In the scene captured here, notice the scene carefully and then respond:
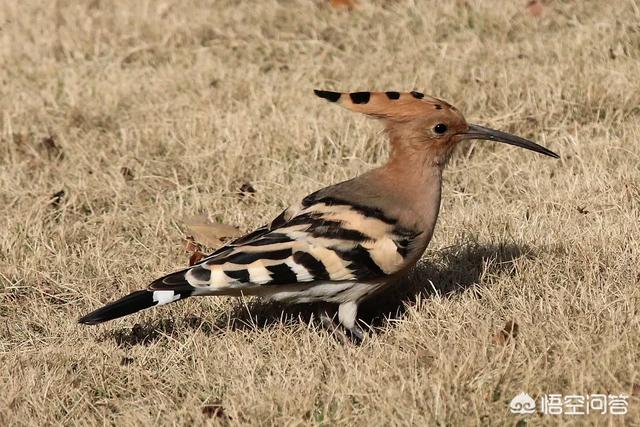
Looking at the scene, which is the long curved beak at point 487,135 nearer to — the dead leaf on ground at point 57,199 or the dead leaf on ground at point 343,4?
the dead leaf on ground at point 57,199

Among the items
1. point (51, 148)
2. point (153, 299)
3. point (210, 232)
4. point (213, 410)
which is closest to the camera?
point (213, 410)

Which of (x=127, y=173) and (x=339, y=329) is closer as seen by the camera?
(x=339, y=329)

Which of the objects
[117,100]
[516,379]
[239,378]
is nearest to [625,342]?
[516,379]

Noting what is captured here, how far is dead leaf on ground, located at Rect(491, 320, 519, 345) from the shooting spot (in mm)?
3297

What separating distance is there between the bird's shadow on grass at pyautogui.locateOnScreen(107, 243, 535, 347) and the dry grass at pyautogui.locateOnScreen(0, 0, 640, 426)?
0.01m

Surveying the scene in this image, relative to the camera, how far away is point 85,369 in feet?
11.5

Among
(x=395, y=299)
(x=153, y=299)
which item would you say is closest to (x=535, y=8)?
(x=395, y=299)

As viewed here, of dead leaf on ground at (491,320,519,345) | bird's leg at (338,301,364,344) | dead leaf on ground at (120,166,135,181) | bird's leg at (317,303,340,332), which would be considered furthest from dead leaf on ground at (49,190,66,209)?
dead leaf on ground at (491,320,519,345)

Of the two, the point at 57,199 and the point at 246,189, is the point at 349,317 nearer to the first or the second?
the point at 246,189

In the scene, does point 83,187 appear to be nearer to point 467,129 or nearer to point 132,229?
point 132,229

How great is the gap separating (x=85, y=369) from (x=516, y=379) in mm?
1470

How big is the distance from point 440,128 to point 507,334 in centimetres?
86

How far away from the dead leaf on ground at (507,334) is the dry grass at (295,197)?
3cm

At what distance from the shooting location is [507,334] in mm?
3336
